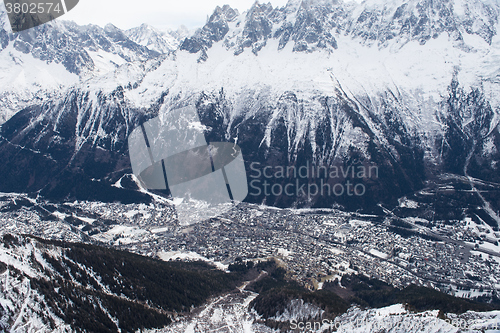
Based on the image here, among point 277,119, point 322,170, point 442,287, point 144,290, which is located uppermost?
point 277,119

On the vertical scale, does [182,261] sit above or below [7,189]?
below

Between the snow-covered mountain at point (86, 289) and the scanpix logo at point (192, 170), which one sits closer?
the snow-covered mountain at point (86, 289)

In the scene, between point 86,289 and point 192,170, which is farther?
point 192,170

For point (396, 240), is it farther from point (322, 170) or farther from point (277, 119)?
point (277, 119)

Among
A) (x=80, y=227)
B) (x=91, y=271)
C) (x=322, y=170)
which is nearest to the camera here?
(x=91, y=271)

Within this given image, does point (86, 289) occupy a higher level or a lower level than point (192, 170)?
lower

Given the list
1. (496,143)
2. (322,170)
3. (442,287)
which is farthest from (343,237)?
(496,143)

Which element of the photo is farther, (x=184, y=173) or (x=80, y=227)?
(x=184, y=173)

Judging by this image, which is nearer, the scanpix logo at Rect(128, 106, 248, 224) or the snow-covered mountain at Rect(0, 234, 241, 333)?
the snow-covered mountain at Rect(0, 234, 241, 333)
